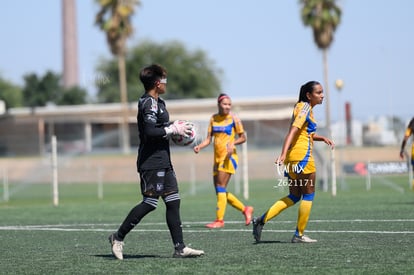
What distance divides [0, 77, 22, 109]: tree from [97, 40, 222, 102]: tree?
12080 millimetres

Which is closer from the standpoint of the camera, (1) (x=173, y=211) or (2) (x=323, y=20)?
(1) (x=173, y=211)

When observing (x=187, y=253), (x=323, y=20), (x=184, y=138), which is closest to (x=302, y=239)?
(x=187, y=253)

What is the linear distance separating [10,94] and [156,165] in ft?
381

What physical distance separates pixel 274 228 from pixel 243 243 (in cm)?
241

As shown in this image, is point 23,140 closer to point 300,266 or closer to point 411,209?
point 411,209

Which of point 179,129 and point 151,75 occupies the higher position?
point 151,75

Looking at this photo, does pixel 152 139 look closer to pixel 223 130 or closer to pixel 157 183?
pixel 157 183

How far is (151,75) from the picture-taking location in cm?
1015

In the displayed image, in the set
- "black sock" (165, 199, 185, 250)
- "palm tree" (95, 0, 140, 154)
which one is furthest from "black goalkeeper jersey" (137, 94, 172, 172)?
"palm tree" (95, 0, 140, 154)

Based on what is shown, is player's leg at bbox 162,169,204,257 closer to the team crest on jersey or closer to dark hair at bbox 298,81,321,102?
the team crest on jersey

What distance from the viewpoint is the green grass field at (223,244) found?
359 inches

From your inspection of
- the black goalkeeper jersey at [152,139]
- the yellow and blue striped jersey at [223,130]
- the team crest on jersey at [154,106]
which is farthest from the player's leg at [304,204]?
the yellow and blue striped jersey at [223,130]

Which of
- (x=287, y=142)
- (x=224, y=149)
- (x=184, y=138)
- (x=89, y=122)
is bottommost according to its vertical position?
(x=89, y=122)

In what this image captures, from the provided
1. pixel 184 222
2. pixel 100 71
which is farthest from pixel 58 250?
pixel 100 71
